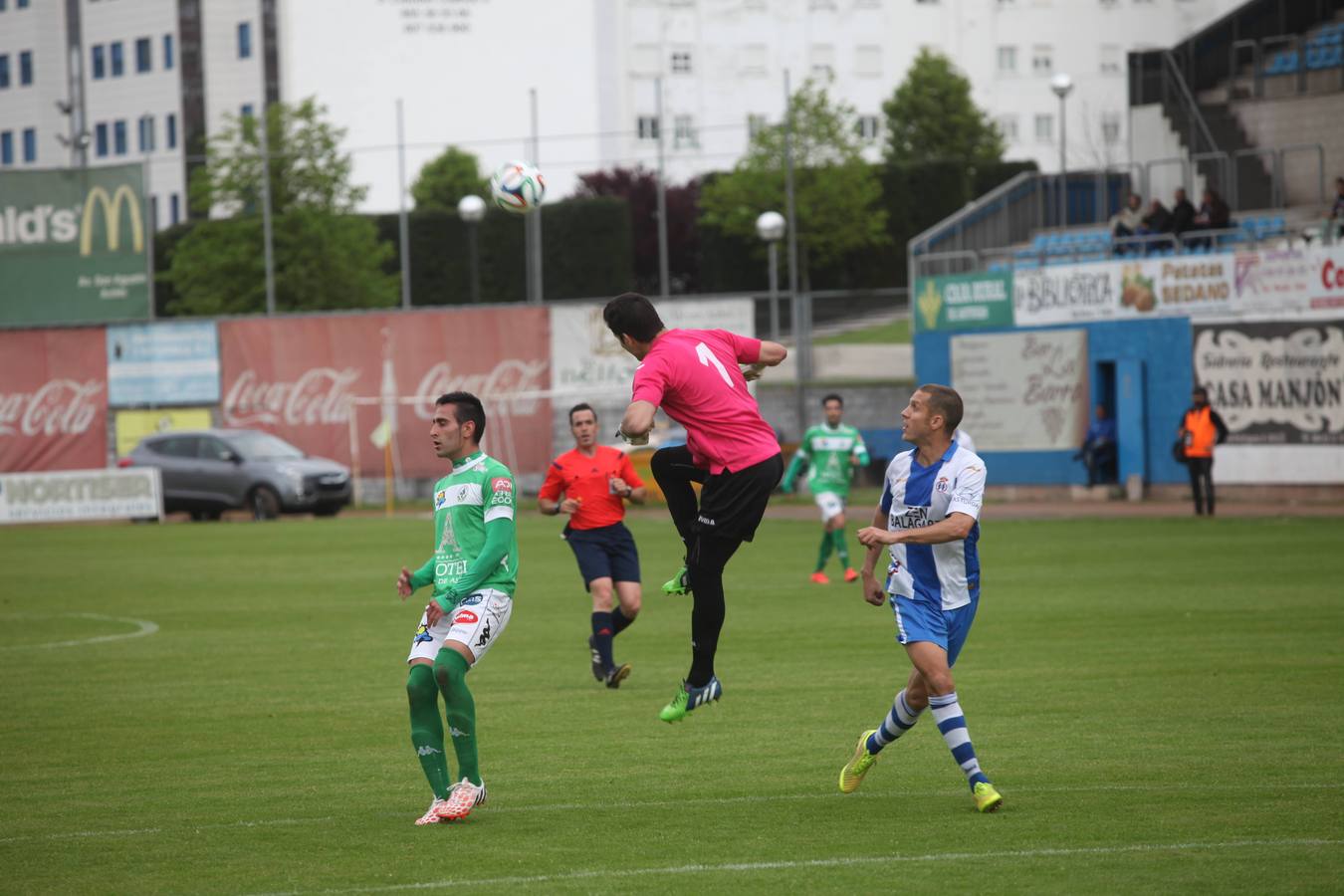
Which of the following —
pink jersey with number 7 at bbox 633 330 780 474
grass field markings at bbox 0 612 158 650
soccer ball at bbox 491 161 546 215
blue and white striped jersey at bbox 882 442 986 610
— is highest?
soccer ball at bbox 491 161 546 215

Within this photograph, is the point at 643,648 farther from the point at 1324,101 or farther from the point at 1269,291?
the point at 1324,101

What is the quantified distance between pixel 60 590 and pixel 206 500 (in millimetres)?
15172

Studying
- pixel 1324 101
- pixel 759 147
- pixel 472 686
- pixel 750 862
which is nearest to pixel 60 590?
pixel 472 686

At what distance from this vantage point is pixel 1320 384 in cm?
3209

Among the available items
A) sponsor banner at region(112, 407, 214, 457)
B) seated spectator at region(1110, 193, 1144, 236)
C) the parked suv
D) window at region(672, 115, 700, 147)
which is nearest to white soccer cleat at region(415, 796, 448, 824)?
seated spectator at region(1110, 193, 1144, 236)

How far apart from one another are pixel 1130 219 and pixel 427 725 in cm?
3019

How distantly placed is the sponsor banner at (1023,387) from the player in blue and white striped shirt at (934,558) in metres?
27.4

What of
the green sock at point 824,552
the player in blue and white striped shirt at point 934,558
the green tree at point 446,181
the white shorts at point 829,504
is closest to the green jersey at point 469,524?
the player in blue and white striped shirt at point 934,558

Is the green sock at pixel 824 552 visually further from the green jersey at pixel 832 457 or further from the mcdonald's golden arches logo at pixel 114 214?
the mcdonald's golden arches logo at pixel 114 214

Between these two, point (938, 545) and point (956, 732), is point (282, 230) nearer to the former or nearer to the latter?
point (938, 545)

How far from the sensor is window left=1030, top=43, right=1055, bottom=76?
9144 cm

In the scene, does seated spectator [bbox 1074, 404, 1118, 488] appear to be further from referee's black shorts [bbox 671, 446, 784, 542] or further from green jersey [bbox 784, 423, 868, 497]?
referee's black shorts [bbox 671, 446, 784, 542]

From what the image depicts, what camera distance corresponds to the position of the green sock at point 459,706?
28.6 ft

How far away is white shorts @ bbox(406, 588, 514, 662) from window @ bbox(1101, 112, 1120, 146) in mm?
74007
